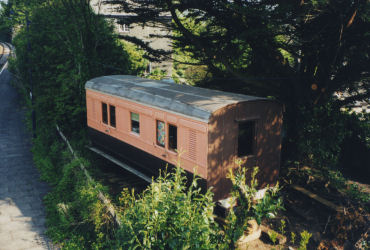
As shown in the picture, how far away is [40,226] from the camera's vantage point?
10.5 m

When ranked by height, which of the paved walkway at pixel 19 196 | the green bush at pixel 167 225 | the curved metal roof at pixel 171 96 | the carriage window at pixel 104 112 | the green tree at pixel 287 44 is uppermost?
the green tree at pixel 287 44

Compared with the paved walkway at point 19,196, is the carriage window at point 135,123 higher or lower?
higher

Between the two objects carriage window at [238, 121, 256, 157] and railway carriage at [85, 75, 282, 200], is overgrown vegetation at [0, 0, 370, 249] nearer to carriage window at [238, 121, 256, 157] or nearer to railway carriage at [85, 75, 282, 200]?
carriage window at [238, 121, 256, 157]

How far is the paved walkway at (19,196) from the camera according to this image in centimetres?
981

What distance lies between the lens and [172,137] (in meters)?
10.4

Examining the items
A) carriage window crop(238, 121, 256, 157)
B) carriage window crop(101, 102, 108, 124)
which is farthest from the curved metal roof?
carriage window crop(238, 121, 256, 157)

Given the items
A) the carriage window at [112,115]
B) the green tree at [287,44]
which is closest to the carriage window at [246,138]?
the green tree at [287,44]

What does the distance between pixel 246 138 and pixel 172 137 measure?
2.18 meters

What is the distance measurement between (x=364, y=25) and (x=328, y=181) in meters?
4.88

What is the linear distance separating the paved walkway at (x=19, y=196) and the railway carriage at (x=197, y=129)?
3556 mm

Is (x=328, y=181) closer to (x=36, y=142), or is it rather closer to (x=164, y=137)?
(x=164, y=137)

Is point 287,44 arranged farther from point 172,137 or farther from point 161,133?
point 161,133

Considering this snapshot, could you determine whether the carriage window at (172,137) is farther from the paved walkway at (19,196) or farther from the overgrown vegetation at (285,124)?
the paved walkway at (19,196)

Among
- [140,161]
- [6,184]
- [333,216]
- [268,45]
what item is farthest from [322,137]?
[6,184]
